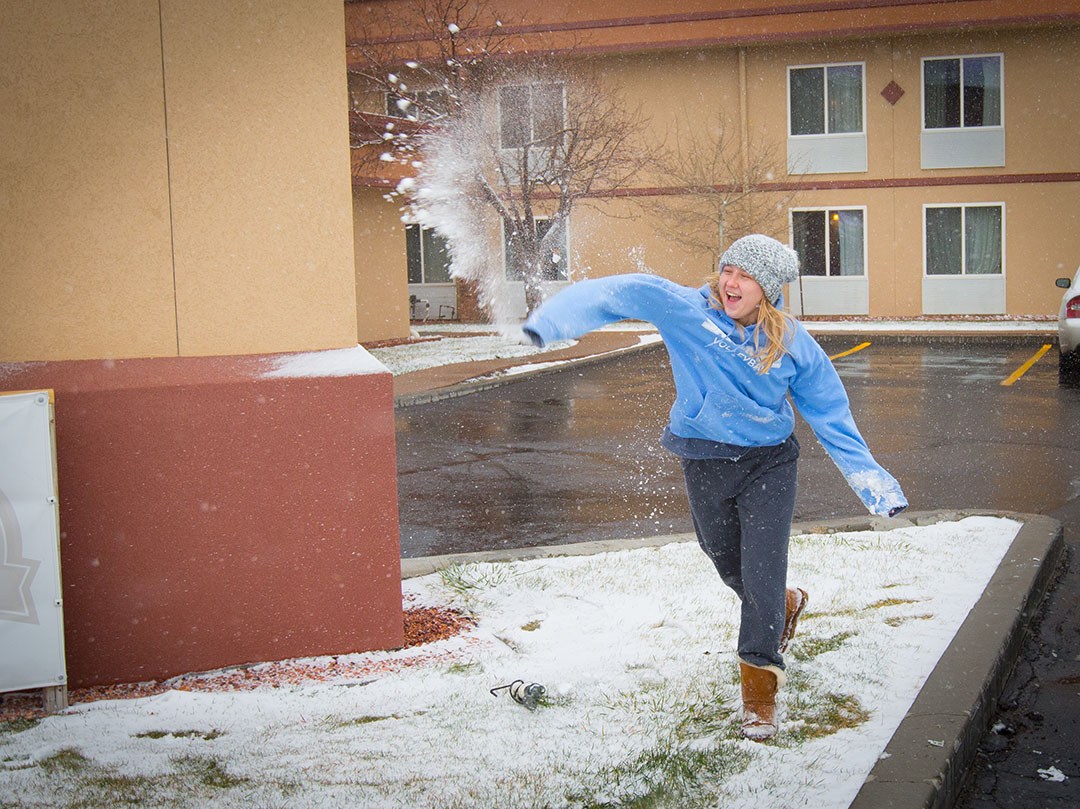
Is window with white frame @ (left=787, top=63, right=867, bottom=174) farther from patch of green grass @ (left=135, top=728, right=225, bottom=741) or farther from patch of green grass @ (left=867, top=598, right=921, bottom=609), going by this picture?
patch of green grass @ (left=135, top=728, right=225, bottom=741)

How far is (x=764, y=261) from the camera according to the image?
12.6 ft

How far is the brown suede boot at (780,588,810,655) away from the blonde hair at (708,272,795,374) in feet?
3.53

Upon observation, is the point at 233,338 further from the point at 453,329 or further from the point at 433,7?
the point at 453,329

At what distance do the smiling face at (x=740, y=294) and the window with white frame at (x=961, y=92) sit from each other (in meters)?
24.9

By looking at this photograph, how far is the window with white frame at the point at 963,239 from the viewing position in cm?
2655

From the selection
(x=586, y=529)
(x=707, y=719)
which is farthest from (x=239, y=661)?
(x=586, y=529)

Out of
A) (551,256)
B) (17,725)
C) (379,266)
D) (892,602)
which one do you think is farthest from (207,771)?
(551,256)

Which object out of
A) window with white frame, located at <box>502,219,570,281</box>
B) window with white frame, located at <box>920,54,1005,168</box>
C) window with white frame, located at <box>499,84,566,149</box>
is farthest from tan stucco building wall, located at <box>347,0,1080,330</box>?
window with white frame, located at <box>499,84,566,149</box>

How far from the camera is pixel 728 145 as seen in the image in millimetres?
27141

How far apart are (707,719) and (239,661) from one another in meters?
1.90

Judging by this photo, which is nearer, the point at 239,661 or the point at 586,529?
the point at 239,661

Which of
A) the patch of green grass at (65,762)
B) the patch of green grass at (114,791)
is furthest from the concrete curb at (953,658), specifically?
the patch of green grass at (65,762)

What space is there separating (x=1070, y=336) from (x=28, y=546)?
13504 mm

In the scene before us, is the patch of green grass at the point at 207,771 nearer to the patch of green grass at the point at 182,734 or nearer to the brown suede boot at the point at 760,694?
the patch of green grass at the point at 182,734
